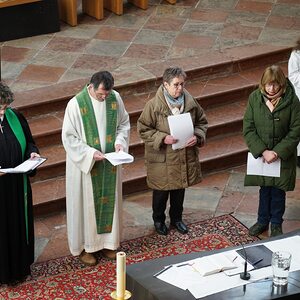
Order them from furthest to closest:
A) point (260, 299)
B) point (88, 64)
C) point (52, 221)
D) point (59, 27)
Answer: point (59, 27) < point (88, 64) < point (52, 221) < point (260, 299)

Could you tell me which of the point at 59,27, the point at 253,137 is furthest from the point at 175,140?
the point at 59,27

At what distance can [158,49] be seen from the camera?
33.4 feet

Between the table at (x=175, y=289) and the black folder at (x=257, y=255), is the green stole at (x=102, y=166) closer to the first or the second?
the table at (x=175, y=289)

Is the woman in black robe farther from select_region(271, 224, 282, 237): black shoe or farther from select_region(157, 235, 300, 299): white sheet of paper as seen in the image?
select_region(271, 224, 282, 237): black shoe

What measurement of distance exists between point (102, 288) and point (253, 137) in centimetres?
171

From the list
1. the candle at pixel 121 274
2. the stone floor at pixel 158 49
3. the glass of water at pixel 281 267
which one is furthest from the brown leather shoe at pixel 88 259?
the candle at pixel 121 274

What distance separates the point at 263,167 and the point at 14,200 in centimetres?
205

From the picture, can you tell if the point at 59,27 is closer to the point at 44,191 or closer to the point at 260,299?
the point at 44,191

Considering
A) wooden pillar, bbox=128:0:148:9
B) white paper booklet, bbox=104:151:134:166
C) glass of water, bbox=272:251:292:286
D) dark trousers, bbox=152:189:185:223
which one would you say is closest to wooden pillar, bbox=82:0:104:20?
wooden pillar, bbox=128:0:148:9

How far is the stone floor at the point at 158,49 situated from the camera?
846 centimetres

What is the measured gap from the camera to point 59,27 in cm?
1060

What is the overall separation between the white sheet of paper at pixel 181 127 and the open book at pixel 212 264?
150 cm

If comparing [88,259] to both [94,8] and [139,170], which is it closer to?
[139,170]

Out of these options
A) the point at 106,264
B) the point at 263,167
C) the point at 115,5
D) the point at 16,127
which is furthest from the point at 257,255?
the point at 115,5
